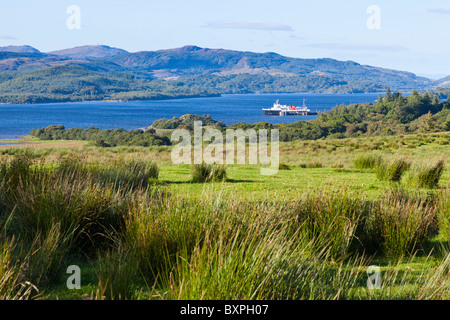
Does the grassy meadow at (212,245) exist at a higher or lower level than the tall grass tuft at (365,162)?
higher

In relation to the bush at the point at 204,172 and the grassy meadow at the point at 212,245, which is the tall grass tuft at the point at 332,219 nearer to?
the grassy meadow at the point at 212,245

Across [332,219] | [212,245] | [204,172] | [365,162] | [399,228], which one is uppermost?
[212,245]

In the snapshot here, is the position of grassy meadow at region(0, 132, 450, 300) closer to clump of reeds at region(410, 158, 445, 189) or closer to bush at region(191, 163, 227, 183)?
clump of reeds at region(410, 158, 445, 189)

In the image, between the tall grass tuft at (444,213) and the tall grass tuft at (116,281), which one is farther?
the tall grass tuft at (444,213)

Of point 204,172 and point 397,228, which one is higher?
point 397,228

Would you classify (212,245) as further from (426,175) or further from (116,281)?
(426,175)

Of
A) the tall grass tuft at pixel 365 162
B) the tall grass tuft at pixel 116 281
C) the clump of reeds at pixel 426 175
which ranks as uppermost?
the tall grass tuft at pixel 116 281

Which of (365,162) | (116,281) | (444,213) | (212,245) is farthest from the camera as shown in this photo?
(365,162)

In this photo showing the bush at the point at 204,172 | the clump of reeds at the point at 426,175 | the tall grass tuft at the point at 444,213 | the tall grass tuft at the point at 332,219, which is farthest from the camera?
the bush at the point at 204,172

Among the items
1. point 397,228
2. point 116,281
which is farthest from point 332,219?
point 116,281

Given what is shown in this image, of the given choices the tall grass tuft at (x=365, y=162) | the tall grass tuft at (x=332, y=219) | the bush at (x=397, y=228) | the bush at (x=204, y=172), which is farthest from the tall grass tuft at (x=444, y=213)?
the tall grass tuft at (x=365, y=162)

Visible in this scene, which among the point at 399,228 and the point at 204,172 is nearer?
the point at 399,228

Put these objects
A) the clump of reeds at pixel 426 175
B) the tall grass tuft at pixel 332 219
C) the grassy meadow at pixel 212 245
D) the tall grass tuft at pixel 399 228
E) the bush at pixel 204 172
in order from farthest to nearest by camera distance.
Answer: the bush at pixel 204 172
the clump of reeds at pixel 426 175
the tall grass tuft at pixel 399 228
the tall grass tuft at pixel 332 219
the grassy meadow at pixel 212 245

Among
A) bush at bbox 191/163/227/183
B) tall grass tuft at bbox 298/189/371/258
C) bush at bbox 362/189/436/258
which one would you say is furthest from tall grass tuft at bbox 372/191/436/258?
bush at bbox 191/163/227/183
